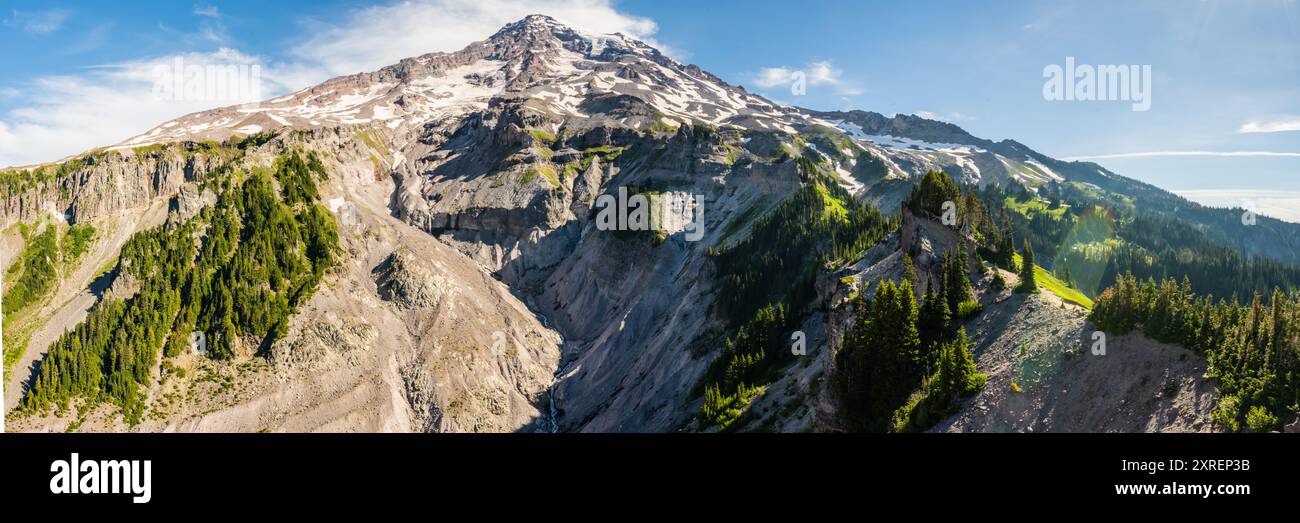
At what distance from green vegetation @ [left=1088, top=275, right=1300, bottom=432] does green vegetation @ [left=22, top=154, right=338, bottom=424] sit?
4378 inches

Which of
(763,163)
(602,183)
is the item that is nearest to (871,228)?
(763,163)

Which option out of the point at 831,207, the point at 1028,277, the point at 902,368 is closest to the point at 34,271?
the point at 902,368

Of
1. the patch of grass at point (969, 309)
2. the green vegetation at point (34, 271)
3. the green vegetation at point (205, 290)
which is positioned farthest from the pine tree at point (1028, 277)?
the green vegetation at point (34, 271)

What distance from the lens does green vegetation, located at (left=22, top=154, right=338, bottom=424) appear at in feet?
314

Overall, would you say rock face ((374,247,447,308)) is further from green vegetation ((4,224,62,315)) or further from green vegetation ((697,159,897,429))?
green vegetation ((697,159,897,429))

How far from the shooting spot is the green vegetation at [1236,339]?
32188 millimetres

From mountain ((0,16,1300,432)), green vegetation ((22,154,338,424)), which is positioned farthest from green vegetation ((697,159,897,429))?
green vegetation ((22,154,338,424))

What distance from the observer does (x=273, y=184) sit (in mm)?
136375

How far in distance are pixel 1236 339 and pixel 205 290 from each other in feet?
427

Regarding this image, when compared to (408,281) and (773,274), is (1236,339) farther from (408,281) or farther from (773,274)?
(408,281)

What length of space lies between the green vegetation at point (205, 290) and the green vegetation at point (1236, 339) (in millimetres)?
111209

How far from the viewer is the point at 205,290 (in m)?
112
